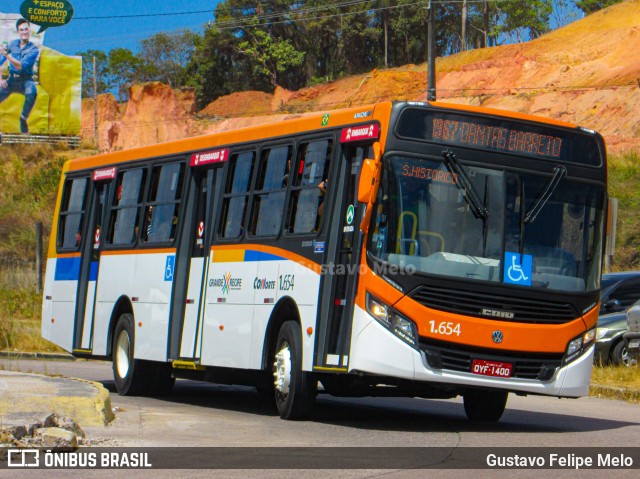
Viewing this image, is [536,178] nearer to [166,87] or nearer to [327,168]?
[327,168]

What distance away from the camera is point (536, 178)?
42.3 ft

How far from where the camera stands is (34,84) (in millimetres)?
62719

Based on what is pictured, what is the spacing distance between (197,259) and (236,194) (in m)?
1.29

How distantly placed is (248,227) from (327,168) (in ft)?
6.14

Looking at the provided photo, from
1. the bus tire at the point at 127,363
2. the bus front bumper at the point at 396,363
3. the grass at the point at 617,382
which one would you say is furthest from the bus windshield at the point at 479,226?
the bus tire at the point at 127,363

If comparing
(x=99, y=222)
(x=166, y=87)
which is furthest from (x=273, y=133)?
(x=166, y=87)

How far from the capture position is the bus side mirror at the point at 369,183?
1198 centimetres

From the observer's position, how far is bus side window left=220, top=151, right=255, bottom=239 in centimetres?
1518

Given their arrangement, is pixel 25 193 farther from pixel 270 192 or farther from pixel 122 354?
pixel 270 192

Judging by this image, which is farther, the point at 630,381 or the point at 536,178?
the point at 630,381

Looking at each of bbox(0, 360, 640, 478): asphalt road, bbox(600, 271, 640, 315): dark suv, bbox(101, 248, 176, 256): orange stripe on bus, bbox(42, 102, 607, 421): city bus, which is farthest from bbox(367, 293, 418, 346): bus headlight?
bbox(600, 271, 640, 315): dark suv

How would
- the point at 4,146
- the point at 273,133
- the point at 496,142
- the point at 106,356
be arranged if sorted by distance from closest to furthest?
the point at 496,142 < the point at 273,133 < the point at 106,356 < the point at 4,146

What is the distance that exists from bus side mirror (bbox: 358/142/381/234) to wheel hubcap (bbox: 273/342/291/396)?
2.06 metres

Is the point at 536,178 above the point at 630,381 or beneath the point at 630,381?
above
